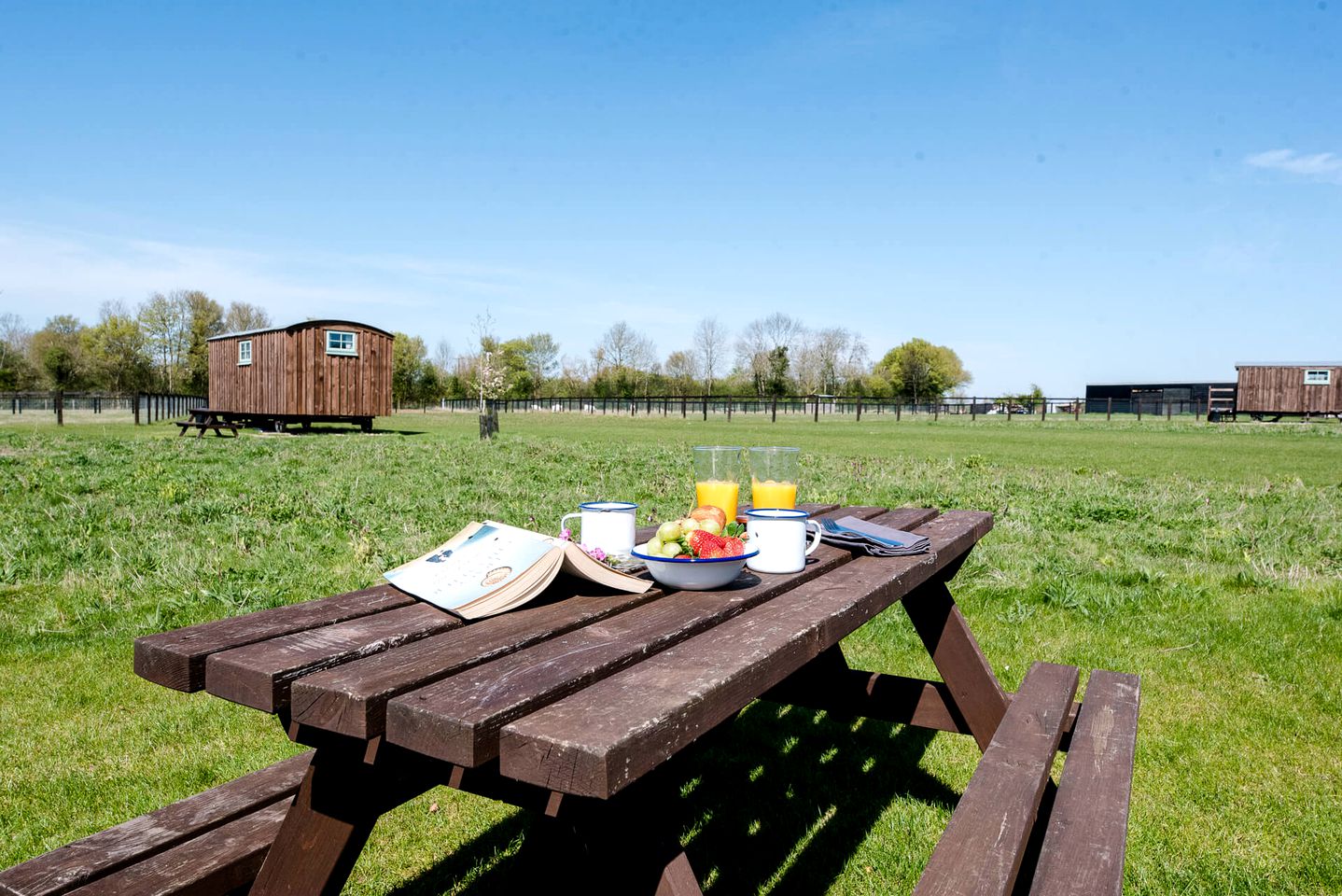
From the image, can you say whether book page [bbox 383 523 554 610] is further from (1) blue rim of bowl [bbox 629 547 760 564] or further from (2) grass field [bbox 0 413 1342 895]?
(2) grass field [bbox 0 413 1342 895]

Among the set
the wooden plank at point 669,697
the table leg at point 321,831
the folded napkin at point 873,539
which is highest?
the folded napkin at point 873,539

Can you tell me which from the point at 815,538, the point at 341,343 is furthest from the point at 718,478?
the point at 341,343

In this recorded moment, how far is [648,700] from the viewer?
1.12 m

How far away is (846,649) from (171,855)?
3031mm

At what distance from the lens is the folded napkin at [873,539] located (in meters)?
2.29

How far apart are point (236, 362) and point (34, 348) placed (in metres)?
48.2

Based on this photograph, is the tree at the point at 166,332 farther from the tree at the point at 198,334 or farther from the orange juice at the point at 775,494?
the orange juice at the point at 775,494

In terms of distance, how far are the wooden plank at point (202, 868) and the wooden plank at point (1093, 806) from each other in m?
1.35

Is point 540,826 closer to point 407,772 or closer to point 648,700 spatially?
point 407,772

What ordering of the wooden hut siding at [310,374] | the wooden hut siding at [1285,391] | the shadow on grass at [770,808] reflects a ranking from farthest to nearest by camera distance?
the wooden hut siding at [1285,391]
the wooden hut siding at [310,374]
the shadow on grass at [770,808]

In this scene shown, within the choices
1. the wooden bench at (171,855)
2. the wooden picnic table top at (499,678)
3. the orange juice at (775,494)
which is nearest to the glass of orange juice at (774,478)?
the orange juice at (775,494)

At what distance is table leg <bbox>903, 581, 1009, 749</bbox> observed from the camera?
9.00 ft

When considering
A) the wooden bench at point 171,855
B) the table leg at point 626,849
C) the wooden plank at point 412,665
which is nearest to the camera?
the wooden plank at point 412,665

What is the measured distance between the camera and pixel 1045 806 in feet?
8.29
